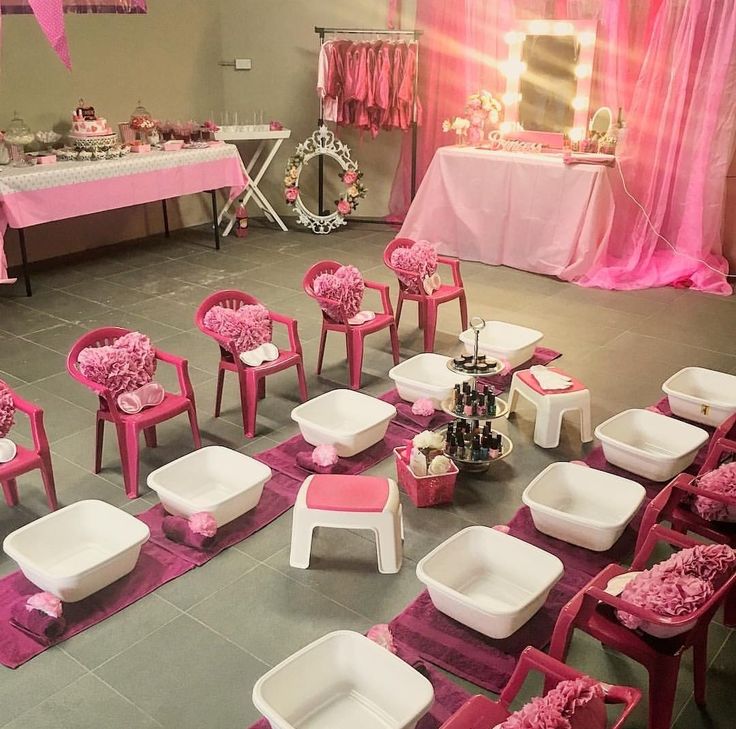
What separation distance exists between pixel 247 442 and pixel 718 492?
6.39 ft

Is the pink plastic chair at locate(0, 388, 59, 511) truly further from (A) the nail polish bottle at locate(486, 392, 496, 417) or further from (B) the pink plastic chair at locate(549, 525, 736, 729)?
(B) the pink plastic chair at locate(549, 525, 736, 729)

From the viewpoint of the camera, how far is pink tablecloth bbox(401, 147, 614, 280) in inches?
227

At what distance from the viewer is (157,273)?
5961mm

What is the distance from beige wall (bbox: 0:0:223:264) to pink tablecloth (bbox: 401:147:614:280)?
2.23 meters

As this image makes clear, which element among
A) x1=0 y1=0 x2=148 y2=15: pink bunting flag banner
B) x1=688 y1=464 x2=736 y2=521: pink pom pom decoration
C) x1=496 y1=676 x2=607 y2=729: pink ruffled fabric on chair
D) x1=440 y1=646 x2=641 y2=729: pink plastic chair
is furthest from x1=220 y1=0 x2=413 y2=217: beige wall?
x1=496 y1=676 x2=607 y2=729: pink ruffled fabric on chair

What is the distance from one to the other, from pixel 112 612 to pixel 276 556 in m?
0.57

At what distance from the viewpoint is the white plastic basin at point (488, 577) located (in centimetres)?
233

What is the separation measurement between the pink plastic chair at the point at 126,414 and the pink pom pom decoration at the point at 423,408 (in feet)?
3.23

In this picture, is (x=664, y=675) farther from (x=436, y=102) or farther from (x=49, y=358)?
(x=436, y=102)

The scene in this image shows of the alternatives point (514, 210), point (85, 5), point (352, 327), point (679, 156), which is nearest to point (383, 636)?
point (352, 327)

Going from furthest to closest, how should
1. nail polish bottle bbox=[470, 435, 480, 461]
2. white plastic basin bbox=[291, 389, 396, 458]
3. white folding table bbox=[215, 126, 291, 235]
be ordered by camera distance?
white folding table bbox=[215, 126, 291, 235]
white plastic basin bbox=[291, 389, 396, 458]
nail polish bottle bbox=[470, 435, 480, 461]

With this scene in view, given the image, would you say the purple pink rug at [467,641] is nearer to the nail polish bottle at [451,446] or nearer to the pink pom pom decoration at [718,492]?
the pink pom pom decoration at [718,492]

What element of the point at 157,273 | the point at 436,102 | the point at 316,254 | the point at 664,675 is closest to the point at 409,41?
the point at 436,102

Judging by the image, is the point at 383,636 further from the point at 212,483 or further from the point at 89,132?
the point at 89,132
